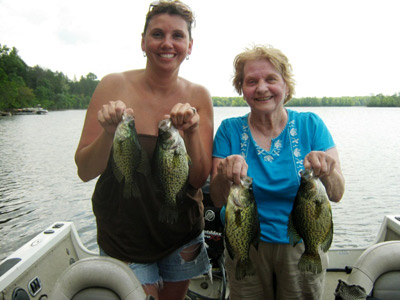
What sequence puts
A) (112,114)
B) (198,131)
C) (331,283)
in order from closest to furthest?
1. (112,114)
2. (198,131)
3. (331,283)

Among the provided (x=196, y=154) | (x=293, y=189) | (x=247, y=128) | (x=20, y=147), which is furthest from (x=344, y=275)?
(x=20, y=147)

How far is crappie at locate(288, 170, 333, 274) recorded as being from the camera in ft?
6.82

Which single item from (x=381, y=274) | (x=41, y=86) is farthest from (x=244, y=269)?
Result: (x=41, y=86)

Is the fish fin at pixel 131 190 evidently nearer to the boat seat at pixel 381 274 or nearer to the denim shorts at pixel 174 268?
the denim shorts at pixel 174 268

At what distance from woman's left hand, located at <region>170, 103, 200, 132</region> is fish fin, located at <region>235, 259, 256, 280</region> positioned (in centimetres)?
108

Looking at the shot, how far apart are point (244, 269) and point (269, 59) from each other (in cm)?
159

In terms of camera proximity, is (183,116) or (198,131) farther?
(198,131)

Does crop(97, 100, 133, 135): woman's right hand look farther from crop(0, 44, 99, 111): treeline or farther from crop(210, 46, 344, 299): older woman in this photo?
crop(0, 44, 99, 111): treeline

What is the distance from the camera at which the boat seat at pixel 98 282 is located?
6.56 ft

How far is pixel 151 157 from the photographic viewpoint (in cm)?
227

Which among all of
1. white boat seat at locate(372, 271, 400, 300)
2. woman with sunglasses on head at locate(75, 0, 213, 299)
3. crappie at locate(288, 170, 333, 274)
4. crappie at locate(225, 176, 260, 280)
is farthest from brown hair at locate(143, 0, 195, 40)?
white boat seat at locate(372, 271, 400, 300)

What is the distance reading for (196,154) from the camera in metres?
2.30

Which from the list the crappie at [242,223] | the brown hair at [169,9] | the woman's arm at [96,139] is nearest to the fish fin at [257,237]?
the crappie at [242,223]

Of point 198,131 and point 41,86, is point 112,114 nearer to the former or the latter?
point 198,131
